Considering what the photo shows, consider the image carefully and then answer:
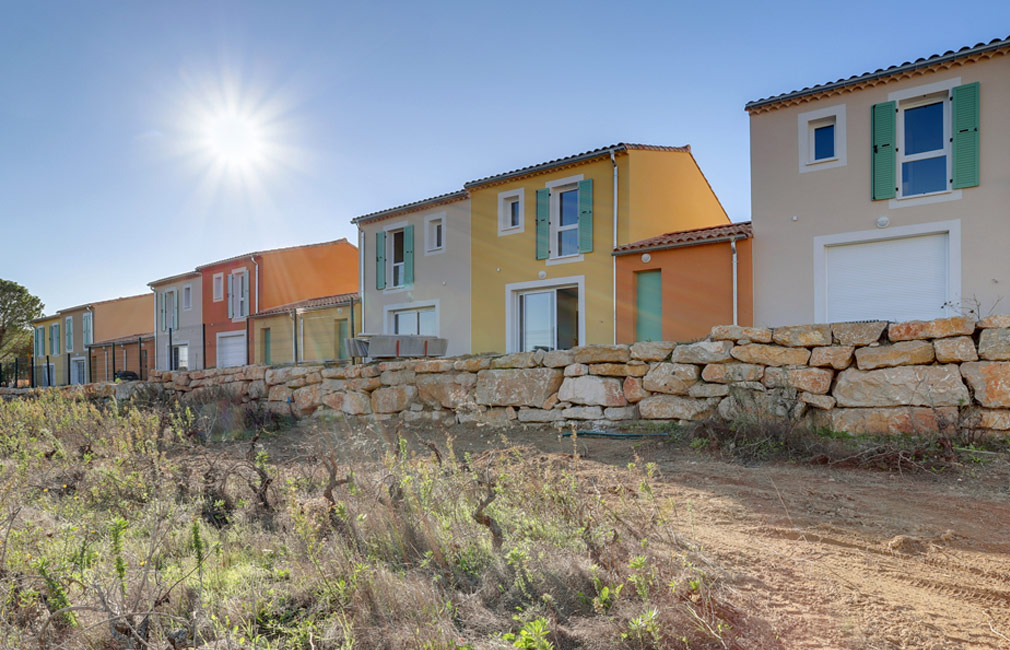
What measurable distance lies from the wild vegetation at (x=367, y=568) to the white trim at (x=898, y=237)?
24.4 feet

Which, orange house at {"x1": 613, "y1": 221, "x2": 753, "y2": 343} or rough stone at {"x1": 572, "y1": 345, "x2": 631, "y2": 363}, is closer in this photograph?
rough stone at {"x1": 572, "y1": 345, "x2": 631, "y2": 363}

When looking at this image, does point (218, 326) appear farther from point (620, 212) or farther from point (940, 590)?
point (940, 590)

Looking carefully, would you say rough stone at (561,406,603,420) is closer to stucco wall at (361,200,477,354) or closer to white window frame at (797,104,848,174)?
white window frame at (797,104,848,174)

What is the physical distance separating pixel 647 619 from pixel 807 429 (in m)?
4.66

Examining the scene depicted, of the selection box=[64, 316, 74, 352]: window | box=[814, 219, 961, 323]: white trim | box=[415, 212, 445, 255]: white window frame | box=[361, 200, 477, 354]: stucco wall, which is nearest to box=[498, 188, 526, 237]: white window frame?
box=[361, 200, 477, 354]: stucco wall

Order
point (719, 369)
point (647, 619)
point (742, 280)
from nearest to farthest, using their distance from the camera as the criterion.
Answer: point (647, 619) → point (719, 369) → point (742, 280)

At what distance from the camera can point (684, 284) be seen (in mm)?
11195

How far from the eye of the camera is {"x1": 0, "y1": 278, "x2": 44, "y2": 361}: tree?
33.4m

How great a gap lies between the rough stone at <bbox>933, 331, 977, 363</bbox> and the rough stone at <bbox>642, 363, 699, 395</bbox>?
2318mm

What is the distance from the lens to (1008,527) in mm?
3516

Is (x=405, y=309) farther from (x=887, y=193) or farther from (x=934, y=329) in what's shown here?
(x=934, y=329)

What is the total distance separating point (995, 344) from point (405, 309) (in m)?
13.1

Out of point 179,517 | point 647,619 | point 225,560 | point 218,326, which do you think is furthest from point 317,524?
point 218,326

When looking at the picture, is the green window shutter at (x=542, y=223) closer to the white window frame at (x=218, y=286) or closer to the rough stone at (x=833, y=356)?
the rough stone at (x=833, y=356)
